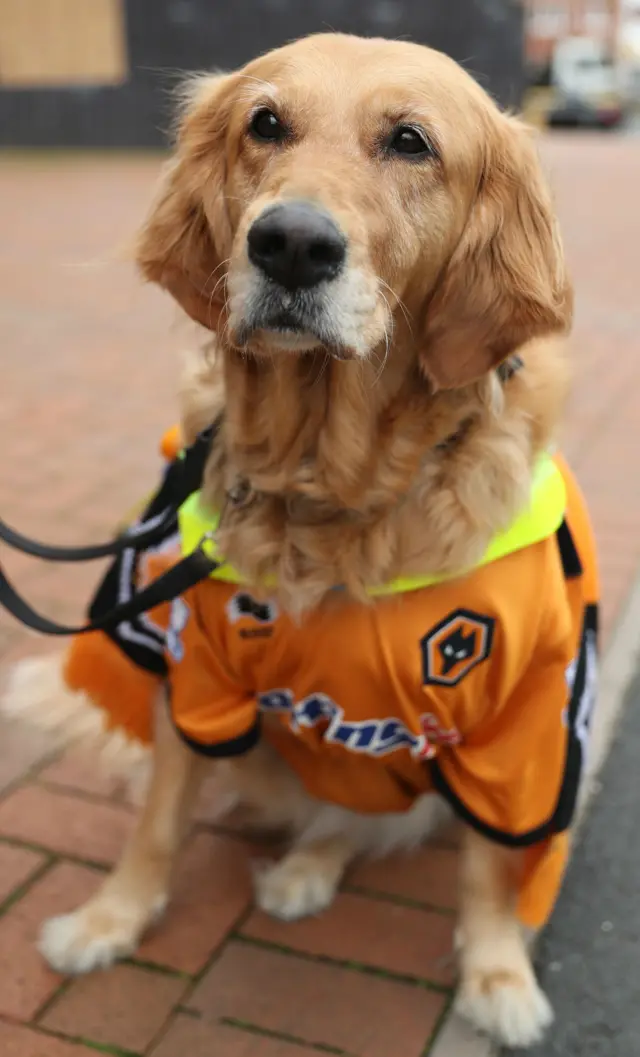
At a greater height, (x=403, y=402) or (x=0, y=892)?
(x=403, y=402)

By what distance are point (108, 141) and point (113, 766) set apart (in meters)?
13.5

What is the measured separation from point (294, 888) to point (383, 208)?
141cm

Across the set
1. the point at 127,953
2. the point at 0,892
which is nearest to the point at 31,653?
the point at 0,892

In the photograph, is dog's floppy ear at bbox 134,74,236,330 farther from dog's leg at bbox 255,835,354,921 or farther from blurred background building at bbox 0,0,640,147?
blurred background building at bbox 0,0,640,147

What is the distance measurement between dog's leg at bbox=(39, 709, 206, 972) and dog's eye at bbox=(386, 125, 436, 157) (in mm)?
1251

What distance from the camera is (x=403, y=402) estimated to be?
2.13 metres

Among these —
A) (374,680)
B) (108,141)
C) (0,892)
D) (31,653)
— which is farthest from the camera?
(108,141)

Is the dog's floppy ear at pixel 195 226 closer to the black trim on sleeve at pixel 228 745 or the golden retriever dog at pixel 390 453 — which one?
the golden retriever dog at pixel 390 453

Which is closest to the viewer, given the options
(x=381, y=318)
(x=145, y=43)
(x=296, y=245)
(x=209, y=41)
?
(x=296, y=245)

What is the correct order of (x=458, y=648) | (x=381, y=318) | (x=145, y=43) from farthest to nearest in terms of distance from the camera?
1. (x=145, y=43)
2. (x=458, y=648)
3. (x=381, y=318)

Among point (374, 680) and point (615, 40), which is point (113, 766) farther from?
point (615, 40)

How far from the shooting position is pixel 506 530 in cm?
212

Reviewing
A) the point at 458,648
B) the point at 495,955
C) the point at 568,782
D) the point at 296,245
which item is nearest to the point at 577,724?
the point at 568,782

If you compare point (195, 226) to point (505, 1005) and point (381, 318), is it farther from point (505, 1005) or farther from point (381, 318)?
point (505, 1005)
